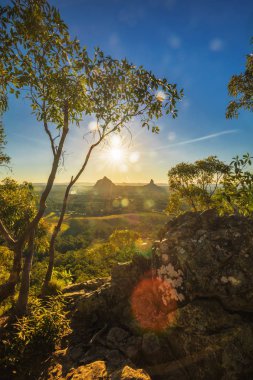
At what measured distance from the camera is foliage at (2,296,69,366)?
8391 mm

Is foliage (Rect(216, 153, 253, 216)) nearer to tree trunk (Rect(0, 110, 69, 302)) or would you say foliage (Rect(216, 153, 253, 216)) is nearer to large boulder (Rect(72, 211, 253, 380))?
large boulder (Rect(72, 211, 253, 380))

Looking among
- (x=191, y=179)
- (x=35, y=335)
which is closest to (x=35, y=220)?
(x=35, y=335)

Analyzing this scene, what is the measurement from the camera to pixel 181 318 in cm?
891

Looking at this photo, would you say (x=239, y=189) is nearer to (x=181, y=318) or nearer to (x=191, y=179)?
(x=181, y=318)

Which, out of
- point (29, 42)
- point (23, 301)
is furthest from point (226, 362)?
point (29, 42)

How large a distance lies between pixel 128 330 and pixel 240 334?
4664mm

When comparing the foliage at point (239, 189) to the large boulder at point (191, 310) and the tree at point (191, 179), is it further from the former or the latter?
the tree at point (191, 179)

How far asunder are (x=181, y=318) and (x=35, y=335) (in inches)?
228

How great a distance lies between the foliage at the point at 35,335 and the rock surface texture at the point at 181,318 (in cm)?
65

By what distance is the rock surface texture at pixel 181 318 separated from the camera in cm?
786

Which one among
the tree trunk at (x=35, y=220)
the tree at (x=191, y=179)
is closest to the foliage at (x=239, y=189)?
the tree trunk at (x=35, y=220)

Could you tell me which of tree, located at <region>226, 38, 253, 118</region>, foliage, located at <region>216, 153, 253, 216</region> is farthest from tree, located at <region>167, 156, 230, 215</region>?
foliage, located at <region>216, 153, 253, 216</region>

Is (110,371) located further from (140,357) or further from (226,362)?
(226,362)

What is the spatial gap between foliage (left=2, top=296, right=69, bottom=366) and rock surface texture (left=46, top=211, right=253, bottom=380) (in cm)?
65
